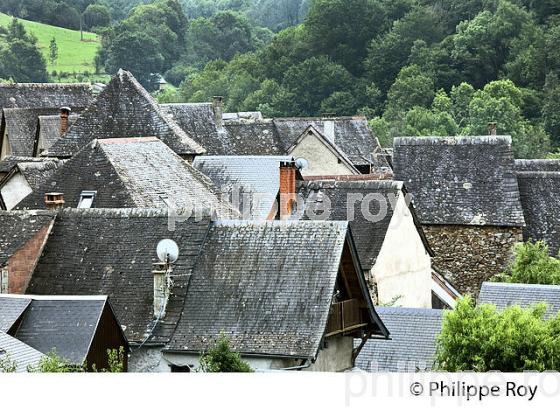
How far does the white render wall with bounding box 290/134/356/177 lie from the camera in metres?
49.5

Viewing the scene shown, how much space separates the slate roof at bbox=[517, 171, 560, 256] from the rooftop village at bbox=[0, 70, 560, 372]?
4 centimetres

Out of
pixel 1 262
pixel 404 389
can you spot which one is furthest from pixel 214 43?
pixel 404 389

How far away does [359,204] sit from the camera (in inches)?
1236

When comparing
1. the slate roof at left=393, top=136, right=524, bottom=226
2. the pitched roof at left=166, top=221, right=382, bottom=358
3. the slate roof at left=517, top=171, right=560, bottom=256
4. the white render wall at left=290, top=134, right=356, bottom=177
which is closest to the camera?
the pitched roof at left=166, top=221, right=382, bottom=358

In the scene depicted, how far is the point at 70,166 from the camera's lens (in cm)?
2966

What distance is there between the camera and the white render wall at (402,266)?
30.0 metres

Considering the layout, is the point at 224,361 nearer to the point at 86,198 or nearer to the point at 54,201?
the point at 54,201

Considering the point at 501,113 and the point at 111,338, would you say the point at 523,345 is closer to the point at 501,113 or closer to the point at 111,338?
the point at 111,338

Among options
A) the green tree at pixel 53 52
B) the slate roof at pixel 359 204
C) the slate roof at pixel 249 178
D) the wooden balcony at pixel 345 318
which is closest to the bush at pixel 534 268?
the slate roof at pixel 359 204

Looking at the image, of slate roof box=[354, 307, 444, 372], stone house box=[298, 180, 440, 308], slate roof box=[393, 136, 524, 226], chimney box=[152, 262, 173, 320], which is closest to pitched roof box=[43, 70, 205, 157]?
stone house box=[298, 180, 440, 308]

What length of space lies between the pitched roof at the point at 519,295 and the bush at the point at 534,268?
178 inches

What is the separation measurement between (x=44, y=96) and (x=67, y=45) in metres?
83.6

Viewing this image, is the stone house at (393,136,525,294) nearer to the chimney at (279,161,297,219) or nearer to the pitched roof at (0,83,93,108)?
the chimney at (279,161,297,219)

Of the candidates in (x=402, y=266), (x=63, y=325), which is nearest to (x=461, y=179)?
(x=402, y=266)
